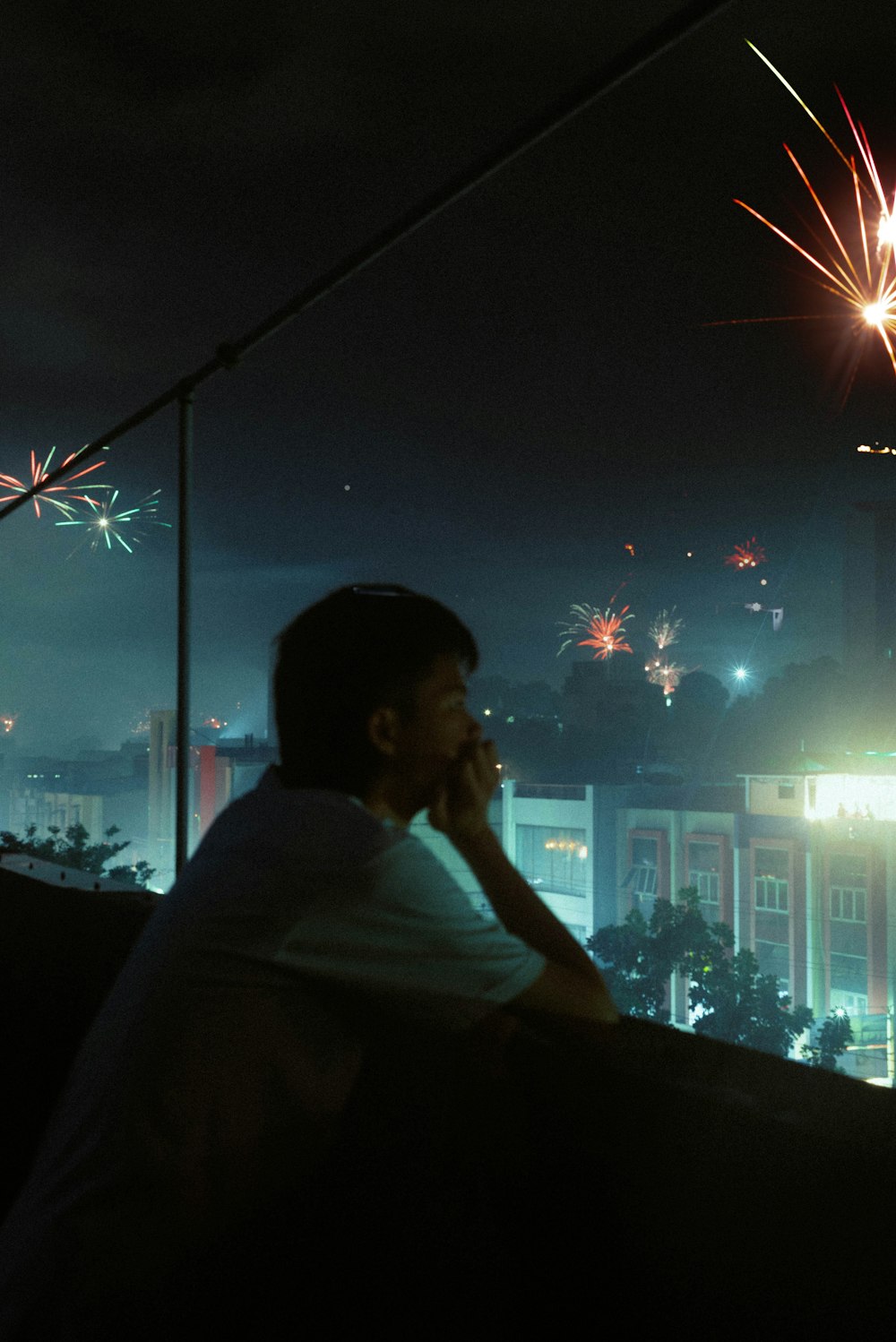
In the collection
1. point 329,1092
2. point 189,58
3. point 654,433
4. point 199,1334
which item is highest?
point 654,433

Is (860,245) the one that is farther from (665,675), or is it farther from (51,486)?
(665,675)

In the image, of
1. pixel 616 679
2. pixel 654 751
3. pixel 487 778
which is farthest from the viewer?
pixel 616 679

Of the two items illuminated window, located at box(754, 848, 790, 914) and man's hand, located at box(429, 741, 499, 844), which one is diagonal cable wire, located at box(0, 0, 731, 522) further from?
illuminated window, located at box(754, 848, 790, 914)

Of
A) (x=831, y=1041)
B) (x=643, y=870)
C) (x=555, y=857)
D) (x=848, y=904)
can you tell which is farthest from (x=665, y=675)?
(x=831, y=1041)

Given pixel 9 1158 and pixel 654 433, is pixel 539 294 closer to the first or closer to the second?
pixel 654 433

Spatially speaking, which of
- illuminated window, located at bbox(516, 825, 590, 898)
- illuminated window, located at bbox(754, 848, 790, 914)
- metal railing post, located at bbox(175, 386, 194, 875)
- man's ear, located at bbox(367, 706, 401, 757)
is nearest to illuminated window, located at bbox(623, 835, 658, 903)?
illuminated window, located at bbox(516, 825, 590, 898)

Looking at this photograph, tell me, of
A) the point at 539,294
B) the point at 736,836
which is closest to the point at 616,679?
the point at 736,836

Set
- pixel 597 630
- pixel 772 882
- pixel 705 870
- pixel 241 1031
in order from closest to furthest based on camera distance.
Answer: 1. pixel 241 1031
2. pixel 597 630
3. pixel 772 882
4. pixel 705 870
